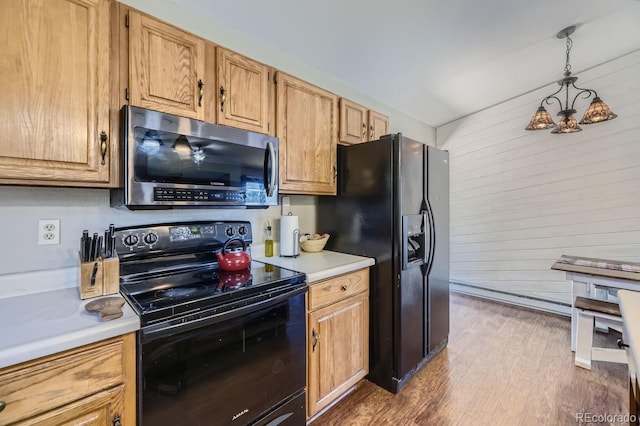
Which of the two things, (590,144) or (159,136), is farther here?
(590,144)

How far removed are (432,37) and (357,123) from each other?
847 millimetres

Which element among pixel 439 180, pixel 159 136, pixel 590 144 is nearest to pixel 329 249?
pixel 439 180

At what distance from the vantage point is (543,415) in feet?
5.74

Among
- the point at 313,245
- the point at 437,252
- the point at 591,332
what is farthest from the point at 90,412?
the point at 591,332

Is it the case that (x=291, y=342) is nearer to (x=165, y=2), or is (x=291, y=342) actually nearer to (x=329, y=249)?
(x=329, y=249)

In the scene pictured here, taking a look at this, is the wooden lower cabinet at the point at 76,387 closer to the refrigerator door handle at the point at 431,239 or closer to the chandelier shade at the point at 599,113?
the refrigerator door handle at the point at 431,239

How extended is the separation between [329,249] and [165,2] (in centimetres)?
194

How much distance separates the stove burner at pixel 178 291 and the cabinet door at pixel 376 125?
197cm

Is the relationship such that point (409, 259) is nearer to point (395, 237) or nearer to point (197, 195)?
point (395, 237)

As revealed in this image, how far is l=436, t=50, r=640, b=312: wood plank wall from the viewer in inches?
114

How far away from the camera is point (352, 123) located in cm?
239

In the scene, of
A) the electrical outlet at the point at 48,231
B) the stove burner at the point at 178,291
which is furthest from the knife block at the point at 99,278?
the electrical outlet at the point at 48,231

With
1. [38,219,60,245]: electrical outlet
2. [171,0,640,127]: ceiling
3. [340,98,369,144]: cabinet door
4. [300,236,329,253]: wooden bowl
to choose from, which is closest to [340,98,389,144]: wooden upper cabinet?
[340,98,369,144]: cabinet door

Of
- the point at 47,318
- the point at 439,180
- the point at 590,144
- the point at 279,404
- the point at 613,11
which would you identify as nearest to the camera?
the point at 47,318
